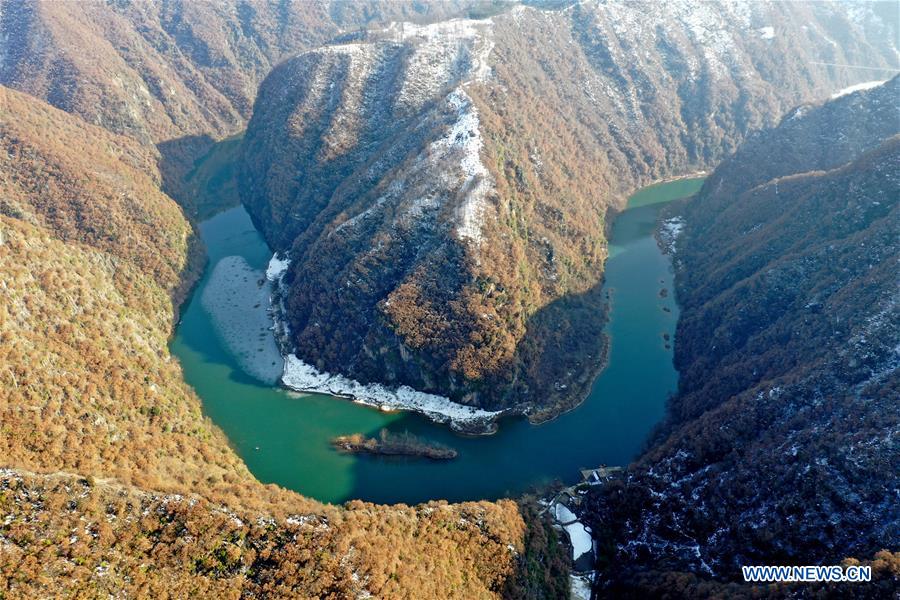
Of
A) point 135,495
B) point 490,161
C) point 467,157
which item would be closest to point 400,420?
point 135,495

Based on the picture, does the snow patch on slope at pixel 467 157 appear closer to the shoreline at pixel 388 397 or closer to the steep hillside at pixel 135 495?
the shoreline at pixel 388 397

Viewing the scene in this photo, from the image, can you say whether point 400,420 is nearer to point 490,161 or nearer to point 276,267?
point 490,161

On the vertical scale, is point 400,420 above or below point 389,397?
below

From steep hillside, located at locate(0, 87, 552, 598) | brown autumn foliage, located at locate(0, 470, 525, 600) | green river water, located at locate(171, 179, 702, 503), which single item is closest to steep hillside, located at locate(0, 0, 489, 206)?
green river water, located at locate(171, 179, 702, 503)

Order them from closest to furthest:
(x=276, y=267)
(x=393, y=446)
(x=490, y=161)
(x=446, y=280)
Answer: (x=393, y=446)
(x=446, y=280)
(x=490, y=161)
(x=276, y=267)

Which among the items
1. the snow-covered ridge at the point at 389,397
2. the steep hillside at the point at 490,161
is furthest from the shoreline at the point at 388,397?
the steep hillside at the point at 490,161

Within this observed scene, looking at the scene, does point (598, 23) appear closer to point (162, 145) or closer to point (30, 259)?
point (162, 145)

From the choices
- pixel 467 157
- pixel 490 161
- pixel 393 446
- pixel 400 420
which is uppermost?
pixel 467 157

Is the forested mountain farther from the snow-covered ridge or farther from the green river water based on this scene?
the green river water
